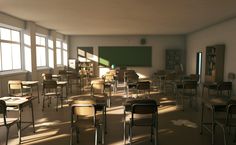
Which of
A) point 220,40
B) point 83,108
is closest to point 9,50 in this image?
point 83,108

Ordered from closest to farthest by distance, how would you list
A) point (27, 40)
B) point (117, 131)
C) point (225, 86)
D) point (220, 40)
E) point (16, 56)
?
1. point (117, 131)
2. point (225, 86)
3. point (220, 40)
4. point (16, 56)
5. point (27, 40)

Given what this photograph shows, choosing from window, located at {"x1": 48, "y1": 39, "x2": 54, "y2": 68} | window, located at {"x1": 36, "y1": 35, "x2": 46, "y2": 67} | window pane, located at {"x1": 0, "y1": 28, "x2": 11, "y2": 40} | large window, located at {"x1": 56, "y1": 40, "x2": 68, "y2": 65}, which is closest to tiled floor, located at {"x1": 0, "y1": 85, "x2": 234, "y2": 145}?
window pane, located at {"x1": 0, "y1": 28, "x2": 11, "y2": 40}

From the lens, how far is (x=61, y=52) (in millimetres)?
14602

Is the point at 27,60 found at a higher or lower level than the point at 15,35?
lower

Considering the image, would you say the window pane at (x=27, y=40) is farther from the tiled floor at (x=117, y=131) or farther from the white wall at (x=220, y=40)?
the white wall at (x=220, y=40)

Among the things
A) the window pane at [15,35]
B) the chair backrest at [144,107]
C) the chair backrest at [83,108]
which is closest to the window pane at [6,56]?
the window pane at [15,35]

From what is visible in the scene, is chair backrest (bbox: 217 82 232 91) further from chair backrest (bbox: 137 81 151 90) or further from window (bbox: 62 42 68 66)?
window (bbox: 62 42 68 66)

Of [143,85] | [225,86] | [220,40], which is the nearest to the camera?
[225,86]

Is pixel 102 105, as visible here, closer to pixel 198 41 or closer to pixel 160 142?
pixel 160 142

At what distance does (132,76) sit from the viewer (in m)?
8.43

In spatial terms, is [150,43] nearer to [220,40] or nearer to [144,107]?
[220,40]

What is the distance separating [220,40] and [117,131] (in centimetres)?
699

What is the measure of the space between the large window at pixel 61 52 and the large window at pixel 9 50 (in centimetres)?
485

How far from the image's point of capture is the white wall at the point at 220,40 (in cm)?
797
